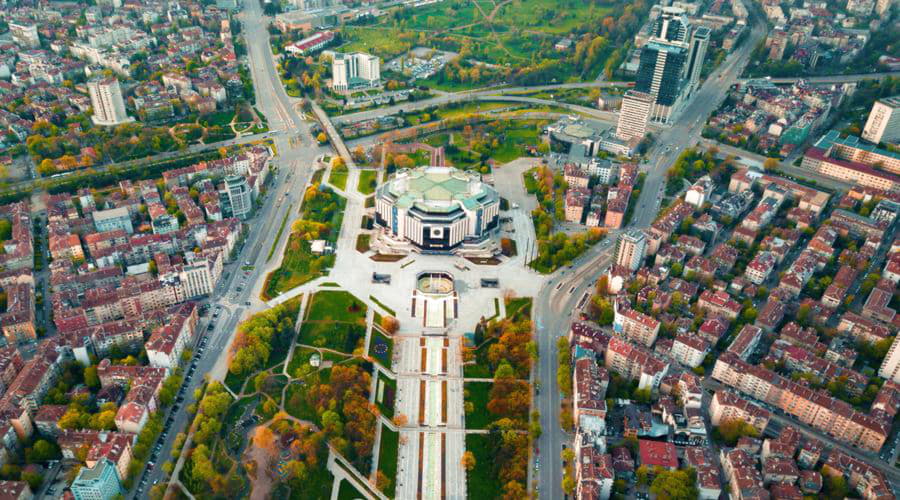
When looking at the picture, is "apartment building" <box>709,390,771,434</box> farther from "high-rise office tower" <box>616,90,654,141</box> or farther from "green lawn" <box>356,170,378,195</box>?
"high-rise office tower" <box>616,90,654,141</box>

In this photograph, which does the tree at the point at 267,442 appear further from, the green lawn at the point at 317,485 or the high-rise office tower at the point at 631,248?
the high-rise office tower at the point at 631,248

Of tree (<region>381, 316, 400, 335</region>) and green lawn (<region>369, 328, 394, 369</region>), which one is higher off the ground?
tree (<region>381, 316, 400, 335</region>)

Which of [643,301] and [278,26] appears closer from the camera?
[643,301]

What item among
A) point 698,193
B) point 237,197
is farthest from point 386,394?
point 698,193

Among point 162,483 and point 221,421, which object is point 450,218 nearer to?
point 221,421

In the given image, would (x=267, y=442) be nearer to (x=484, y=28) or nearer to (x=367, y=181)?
(x=367, y=181)

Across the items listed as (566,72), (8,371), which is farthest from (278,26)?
(8,371)

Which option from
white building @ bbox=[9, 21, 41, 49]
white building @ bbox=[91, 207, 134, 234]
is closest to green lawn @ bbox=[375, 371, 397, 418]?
white building @ bbox=[91, 207, 134, 234]

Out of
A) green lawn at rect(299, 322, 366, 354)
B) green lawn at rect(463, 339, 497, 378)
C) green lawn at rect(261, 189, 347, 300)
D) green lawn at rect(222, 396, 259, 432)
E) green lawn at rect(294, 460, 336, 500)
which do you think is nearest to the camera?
green lawn at rect(294, 460, 336, 500)
